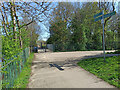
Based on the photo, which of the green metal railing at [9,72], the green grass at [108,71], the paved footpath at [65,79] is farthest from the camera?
the green grass at [108,71]

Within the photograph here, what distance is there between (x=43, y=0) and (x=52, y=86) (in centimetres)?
390

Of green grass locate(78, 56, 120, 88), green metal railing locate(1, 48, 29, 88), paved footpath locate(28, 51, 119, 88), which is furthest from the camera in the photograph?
green grass locate(78, 56, 120, 88)

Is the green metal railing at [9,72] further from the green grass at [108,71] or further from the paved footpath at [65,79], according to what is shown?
the green grass at [108,71]

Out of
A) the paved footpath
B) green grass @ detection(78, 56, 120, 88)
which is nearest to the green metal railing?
the paved footpath

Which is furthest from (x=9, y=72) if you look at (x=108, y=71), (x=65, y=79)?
(x=108, y=71)

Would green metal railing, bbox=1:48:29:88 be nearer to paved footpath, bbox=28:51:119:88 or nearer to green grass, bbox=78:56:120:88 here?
paved footpath, bbox=28:51:119:88

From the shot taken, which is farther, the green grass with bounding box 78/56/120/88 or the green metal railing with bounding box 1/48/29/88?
the green grass with bounding box 78/56/120/88

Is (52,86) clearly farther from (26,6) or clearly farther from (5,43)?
(26,6)

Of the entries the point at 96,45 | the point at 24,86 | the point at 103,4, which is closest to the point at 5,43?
the point at 24,86

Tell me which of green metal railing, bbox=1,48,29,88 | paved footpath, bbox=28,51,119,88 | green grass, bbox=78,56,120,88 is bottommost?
paved footpath, bbox=28,51,119,88

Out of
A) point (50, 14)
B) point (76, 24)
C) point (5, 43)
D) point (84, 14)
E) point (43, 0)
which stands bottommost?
point (5, 43)

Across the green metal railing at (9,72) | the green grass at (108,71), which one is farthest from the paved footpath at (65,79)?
the green metal railing at (9,72)

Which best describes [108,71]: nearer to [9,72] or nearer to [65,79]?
[65,79]

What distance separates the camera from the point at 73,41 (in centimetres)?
2577
